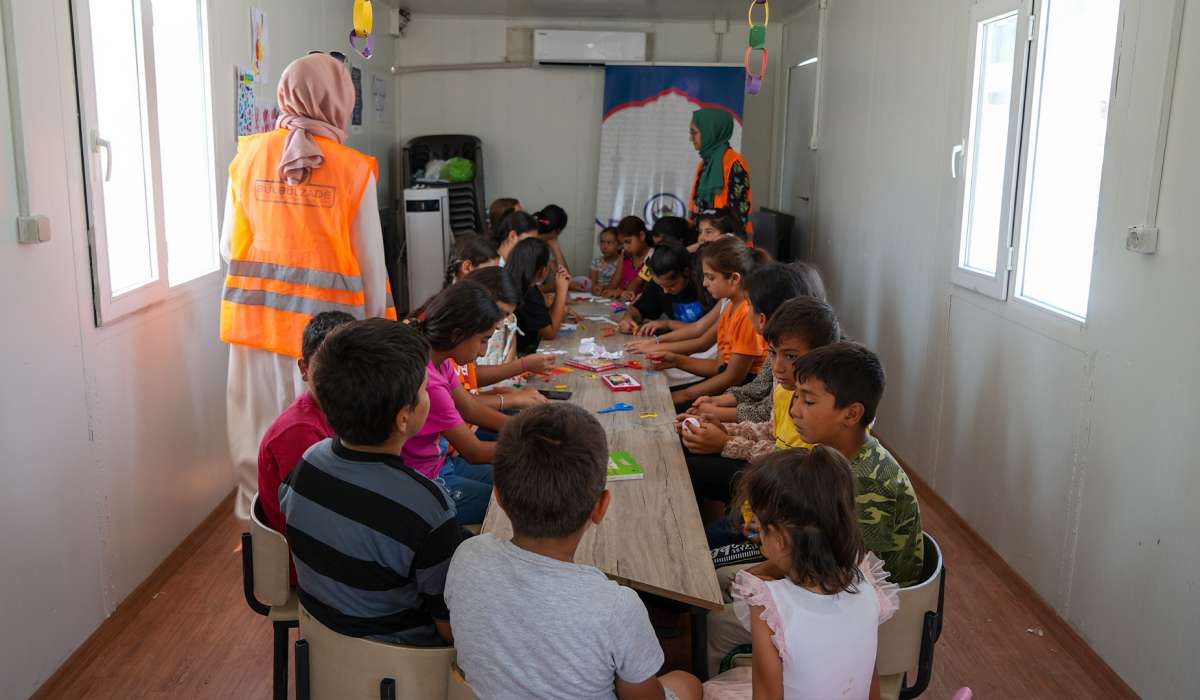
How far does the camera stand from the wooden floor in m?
2.59

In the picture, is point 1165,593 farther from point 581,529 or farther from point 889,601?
point 581,529

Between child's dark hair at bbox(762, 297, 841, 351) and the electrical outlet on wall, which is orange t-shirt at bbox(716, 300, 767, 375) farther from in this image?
the electrical outlet on wall

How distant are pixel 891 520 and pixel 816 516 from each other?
407 mm

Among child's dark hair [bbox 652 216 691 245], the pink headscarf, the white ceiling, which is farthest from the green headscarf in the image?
the pink headscarf

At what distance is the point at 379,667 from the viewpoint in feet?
5.08

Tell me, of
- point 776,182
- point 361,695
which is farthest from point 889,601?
point 776,182

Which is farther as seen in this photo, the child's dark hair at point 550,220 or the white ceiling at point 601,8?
the white ceiling at point 601,8

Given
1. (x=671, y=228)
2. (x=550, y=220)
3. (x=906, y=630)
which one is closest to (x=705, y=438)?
(x=906, y=630)

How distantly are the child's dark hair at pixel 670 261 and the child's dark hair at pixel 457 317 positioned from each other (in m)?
2.11

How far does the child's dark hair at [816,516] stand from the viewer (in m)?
1.58

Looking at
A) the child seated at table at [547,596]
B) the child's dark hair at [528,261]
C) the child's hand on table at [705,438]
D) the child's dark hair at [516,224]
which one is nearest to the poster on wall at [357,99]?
the child's dark hair at [516,224]

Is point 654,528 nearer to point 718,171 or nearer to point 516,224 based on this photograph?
point 516,224

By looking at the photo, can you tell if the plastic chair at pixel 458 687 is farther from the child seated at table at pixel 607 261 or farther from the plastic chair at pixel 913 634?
the child seated at table at pixel 607 261

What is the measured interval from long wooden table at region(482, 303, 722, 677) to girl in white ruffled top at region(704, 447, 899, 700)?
0.13m
